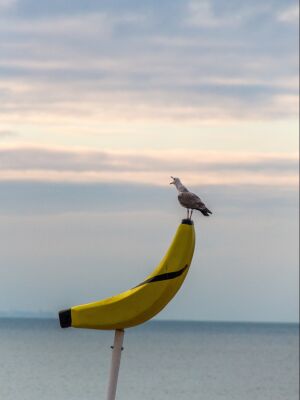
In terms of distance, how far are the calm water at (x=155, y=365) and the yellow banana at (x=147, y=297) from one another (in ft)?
17.9

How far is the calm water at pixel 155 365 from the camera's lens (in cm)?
4938

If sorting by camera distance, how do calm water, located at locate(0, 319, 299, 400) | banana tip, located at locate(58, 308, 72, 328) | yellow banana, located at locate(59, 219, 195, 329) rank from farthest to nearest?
calm water, located at locate(0, 319, 299, 400), banana tip, located at locate(58, 308, 72, 328), yellow banana, located at locate(59, 219, 195, 329)

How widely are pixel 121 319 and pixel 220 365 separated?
60220 mm

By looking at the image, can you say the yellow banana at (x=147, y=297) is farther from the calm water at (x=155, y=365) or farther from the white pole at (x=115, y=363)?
the calm water at (x=155, y=365)

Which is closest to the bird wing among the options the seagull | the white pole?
the seagull

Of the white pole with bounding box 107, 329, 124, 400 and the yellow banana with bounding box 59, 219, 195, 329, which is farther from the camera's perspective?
the white pole with bounding box 107, 329, 124, 400

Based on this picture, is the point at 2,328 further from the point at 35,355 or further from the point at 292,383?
the point at 35,355

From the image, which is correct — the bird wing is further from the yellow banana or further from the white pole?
the white pole

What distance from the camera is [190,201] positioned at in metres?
14.0

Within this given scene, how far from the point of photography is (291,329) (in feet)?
438

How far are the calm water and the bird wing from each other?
6.00 meters

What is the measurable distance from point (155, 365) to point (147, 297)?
57.8 metres

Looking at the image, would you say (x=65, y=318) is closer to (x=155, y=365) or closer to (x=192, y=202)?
(x=192, y=202)

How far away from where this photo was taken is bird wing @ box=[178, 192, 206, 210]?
45.9 ft
